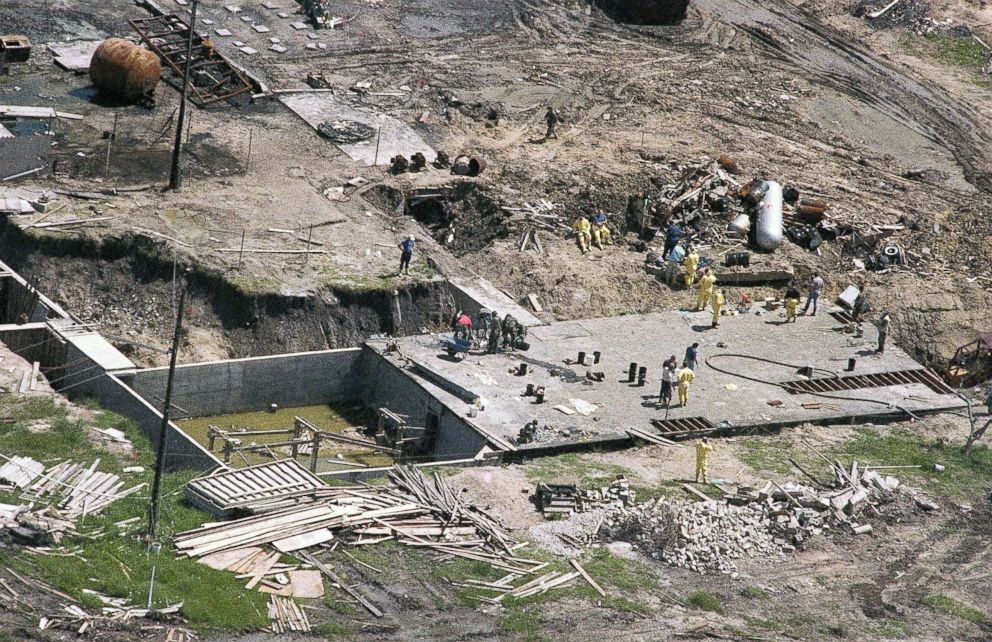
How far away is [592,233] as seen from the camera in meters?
→ 46.0

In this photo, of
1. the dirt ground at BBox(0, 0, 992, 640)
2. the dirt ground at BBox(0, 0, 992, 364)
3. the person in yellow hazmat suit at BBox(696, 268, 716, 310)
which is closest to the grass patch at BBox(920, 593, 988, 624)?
the dirt ground at BBox(0, 0, 992, 640)

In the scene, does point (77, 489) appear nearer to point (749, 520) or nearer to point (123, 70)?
point (749, 520)


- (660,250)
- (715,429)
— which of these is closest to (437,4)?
(660,250)

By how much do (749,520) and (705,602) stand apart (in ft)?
10.8

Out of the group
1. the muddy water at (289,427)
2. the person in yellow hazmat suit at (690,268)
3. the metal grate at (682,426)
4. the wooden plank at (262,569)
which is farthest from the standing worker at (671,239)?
the wooden plank at (262,569)

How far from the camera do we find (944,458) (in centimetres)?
3741

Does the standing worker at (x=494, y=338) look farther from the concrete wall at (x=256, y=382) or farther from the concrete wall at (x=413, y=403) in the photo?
the concrete wall at (x=256, y=382)

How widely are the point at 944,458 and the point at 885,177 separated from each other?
55.1 feet

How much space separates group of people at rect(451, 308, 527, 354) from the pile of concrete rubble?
7647 millimetres

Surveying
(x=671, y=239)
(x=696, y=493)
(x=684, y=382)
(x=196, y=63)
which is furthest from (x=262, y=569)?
(x=196, y=63)

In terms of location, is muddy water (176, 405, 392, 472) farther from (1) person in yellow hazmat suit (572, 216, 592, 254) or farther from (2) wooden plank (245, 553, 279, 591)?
(1) person in yellow hazmat suit (572, 216, 592, 254)

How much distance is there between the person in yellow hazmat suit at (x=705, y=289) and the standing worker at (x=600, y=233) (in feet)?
11.6

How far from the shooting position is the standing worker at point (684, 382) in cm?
3762

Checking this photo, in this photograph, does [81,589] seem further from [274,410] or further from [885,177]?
[885,177]
